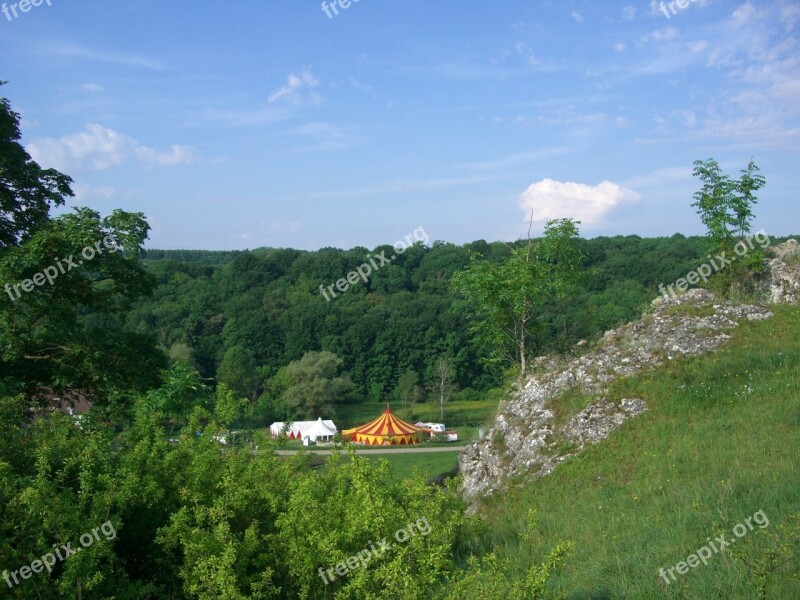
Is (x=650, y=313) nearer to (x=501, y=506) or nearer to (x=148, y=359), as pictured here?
(x=501, y=506)

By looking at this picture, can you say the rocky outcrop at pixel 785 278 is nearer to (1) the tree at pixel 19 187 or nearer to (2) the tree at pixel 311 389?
(1) the tree at pixel 19 187

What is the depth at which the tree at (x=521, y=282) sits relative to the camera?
56.0 feet

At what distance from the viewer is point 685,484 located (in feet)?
26.8

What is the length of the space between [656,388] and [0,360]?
1189cm

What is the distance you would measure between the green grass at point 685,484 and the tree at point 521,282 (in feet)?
13.0

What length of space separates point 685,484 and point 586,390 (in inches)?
238

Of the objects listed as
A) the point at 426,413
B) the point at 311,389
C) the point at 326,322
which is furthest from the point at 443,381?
the point at 326,322

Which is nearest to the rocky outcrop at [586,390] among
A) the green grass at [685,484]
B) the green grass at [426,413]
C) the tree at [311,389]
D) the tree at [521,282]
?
the green grass at [685,484]

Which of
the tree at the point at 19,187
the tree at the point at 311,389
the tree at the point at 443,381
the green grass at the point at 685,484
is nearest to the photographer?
the green grass at the point at 685,484

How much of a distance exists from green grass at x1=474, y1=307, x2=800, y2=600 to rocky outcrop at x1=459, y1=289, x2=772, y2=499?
41 cm

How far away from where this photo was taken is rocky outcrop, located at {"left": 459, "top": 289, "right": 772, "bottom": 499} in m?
13.1

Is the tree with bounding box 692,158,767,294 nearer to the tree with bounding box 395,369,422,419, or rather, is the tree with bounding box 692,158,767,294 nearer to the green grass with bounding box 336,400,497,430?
the green grass with bounding box 336,400,497,430

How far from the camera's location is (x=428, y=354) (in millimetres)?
76750

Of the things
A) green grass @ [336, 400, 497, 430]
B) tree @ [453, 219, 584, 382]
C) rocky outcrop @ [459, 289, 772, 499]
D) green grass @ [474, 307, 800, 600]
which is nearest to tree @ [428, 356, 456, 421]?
green grass @ [336, 400, 497, 430]
